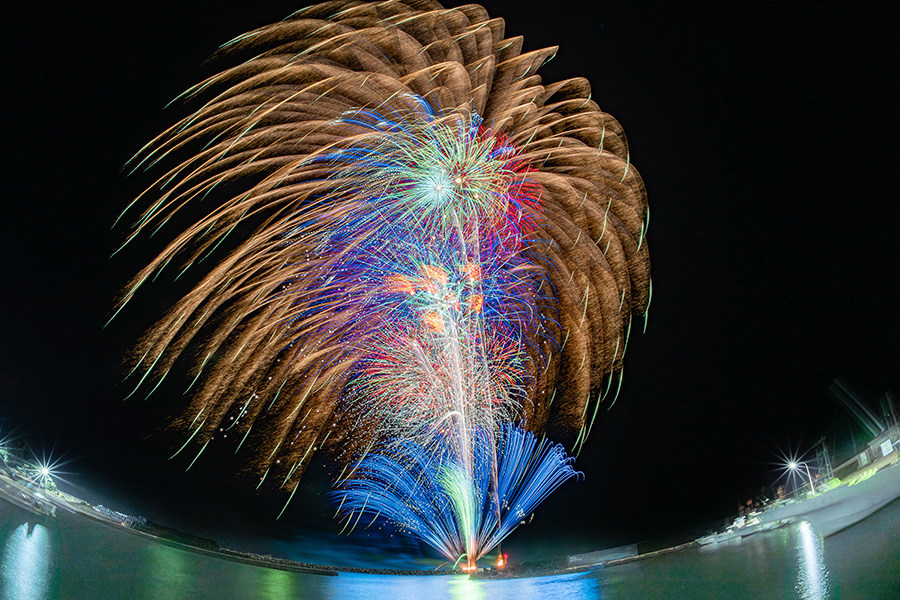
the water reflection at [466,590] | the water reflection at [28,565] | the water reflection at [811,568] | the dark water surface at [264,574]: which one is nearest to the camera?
the water reflection at [28,565]

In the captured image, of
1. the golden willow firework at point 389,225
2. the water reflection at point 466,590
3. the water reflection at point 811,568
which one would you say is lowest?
the water reflection at point 466,590

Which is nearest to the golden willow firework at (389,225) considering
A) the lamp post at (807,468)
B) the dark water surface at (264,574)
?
the dark water surface at (264,574)

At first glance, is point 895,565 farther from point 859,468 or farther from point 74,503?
point 74,503

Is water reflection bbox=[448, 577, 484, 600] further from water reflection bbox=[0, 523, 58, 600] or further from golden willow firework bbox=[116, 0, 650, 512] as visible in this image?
water reflection bbox=[0, 523, 58, 600]

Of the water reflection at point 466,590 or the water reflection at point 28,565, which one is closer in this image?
the water reflection at point 28,565

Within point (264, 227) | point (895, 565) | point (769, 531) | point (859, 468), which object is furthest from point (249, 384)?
point (769, 531)

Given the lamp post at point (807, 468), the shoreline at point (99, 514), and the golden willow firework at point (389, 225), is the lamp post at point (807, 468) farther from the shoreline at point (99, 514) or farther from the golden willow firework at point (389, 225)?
the shoreline at point (99, 514)

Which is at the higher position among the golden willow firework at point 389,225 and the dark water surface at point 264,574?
the golden willow firework at point 389,225

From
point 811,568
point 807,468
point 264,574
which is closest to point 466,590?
point 264,574
